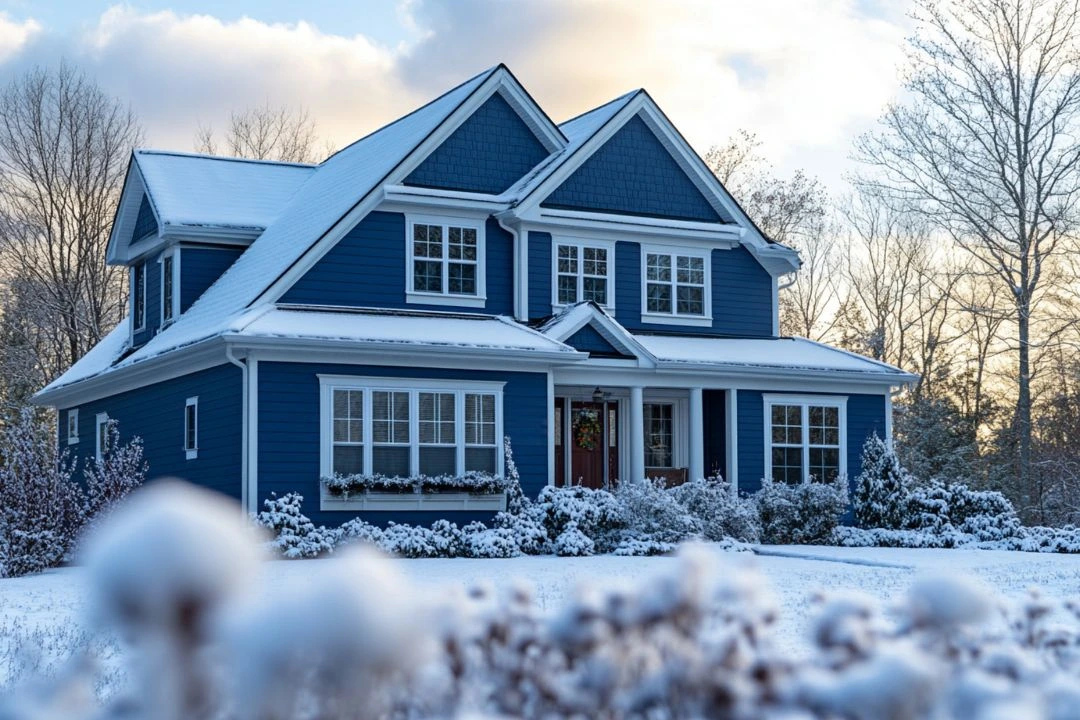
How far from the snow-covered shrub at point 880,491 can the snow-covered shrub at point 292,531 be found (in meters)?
9.45

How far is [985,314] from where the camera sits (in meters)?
37.2

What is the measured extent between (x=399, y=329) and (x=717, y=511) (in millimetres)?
5481

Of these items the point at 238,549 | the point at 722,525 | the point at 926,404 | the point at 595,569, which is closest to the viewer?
the point at 238,549

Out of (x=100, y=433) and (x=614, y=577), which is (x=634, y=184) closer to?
(x=100, y=433)

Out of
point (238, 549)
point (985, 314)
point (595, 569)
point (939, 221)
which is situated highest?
point (939, 221)

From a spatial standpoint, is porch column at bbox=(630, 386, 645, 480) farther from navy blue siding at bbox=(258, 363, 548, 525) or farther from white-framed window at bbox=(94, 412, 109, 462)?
white-framed window at bbox=(94, 412, 109, 462)

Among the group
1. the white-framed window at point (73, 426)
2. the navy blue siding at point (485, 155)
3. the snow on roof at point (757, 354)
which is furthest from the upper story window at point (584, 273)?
the white-framed window at point (73, 426)

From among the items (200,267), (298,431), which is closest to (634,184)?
(200,267)

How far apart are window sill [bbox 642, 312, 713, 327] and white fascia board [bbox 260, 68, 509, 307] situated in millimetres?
4779

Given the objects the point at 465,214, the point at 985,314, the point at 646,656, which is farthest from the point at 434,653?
the point at 985,314

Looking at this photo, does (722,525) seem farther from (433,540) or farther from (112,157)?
(112,157)

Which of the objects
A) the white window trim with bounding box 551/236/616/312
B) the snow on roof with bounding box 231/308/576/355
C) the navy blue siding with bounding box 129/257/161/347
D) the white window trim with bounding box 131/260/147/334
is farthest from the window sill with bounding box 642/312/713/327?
the white window trim with bounding box 131/260/147/334

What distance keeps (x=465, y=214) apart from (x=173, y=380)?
5469mm

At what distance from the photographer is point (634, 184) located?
24.8 meters
